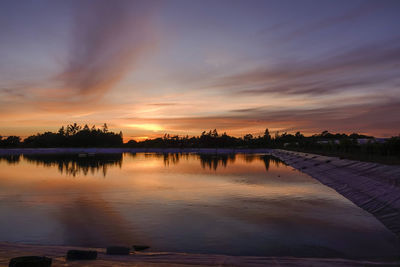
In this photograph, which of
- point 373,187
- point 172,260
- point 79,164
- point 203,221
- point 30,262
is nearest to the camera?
point 30,262

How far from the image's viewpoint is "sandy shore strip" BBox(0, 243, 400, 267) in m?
9.86

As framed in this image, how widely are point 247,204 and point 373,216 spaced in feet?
24.6

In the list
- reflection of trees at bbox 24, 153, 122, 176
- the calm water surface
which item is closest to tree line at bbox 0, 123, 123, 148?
reflection of trees at bbox 24, 153, 122, 176

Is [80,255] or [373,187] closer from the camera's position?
[80,255]

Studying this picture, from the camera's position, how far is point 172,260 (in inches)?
412

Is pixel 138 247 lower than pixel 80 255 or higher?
lower

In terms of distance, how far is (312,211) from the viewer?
19484mm

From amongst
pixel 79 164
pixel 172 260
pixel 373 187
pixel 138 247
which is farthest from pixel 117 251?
pixel 79 164

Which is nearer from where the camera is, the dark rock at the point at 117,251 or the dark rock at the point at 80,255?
the dark rock at the point at 80,255

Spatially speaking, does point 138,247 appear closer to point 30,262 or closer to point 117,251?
point 117,251

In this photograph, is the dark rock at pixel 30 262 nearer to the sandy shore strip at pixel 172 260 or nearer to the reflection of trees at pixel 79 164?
the sandy shore strip at pixel 172 260

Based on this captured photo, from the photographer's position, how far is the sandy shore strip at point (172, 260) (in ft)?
32.3

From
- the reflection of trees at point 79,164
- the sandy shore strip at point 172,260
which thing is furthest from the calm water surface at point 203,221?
the reflection of trees at point 79,164

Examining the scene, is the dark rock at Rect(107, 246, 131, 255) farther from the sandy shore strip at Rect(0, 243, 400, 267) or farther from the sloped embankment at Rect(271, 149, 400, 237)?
the sloped embankment at Rect(271, 149, 400, 237)
